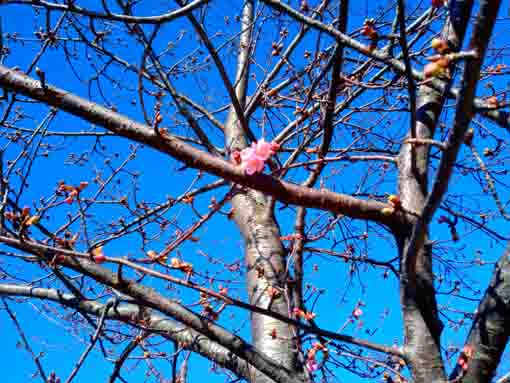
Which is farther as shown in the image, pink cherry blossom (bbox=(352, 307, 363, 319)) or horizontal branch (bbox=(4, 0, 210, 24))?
pink cherry blossom (bbox=(352, 307, 363, 319))

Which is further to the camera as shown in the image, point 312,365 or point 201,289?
Answer: point 312,365

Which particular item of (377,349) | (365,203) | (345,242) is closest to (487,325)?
(377,349)

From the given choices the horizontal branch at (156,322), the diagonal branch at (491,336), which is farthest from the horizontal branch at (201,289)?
the horizontal branch at (156,322)

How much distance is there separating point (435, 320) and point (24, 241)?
1533mm

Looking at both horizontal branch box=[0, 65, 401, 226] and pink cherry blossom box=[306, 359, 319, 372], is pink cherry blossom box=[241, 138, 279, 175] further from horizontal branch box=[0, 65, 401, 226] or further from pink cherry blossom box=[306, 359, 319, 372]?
pink cherry blossom box=[306, 359, 319, 372]

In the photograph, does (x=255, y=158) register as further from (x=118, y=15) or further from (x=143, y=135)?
(x=118, y=15)

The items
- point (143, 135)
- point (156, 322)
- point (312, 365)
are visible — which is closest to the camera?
point (143, 135)

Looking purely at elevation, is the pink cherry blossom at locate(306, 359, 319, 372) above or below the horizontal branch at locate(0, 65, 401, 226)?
below

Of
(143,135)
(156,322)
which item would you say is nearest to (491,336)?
(143,135)

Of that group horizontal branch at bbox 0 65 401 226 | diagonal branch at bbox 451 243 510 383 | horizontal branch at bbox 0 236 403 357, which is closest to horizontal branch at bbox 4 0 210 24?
horizontal branch at bbox 0 65 401 226

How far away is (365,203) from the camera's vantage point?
172cm

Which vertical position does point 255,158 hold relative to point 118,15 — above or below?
below

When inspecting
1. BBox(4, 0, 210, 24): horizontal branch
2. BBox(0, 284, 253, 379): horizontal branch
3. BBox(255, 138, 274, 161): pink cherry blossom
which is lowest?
BBox(0, 284, 253, 379): horizontal branch

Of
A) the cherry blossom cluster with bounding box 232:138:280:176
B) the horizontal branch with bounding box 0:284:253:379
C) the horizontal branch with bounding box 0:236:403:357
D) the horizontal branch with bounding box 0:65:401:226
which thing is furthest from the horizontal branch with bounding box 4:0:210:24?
the horizontal branch with bounding box 0:284:253:379
